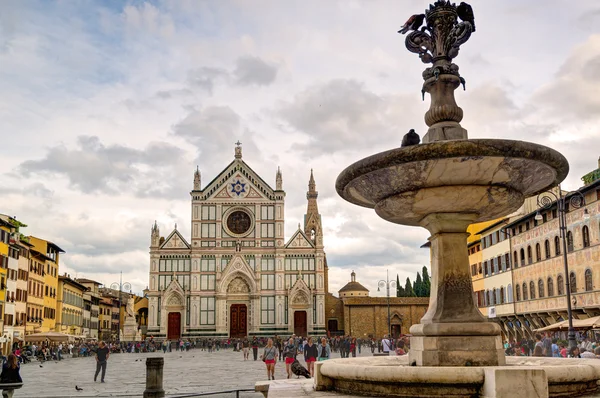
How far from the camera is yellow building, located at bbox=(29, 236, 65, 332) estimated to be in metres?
59.8

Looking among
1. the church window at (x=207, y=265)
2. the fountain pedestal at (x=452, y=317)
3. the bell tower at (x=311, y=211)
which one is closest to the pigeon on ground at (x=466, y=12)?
the fountain pedestal at (x=452, y=317)

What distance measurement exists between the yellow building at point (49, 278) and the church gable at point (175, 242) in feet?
34.7

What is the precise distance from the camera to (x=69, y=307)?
70.1 metres

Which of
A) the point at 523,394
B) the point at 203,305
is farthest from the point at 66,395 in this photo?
the point at 203,305

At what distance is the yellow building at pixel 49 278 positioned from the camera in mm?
59812

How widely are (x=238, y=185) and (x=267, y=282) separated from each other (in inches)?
418

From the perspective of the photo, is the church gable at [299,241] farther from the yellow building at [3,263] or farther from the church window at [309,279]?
the yellow building at [3,263]

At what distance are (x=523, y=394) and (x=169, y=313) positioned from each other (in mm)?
59681

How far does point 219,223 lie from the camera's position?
66.4 meters

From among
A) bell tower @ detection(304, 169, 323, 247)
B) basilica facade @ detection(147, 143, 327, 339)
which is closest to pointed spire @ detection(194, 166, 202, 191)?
basilica facade @ detection(147, 143, 327, 339)

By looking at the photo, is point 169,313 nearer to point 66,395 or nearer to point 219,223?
point 219,223

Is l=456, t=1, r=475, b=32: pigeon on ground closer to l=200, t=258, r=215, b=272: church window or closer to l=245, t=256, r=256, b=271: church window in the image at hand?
l=245, t=256, r=256, b=271: church window

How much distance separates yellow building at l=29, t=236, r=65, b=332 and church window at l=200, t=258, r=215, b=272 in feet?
47.2

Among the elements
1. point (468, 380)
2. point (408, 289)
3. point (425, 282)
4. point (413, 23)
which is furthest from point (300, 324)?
point (468, 380)
